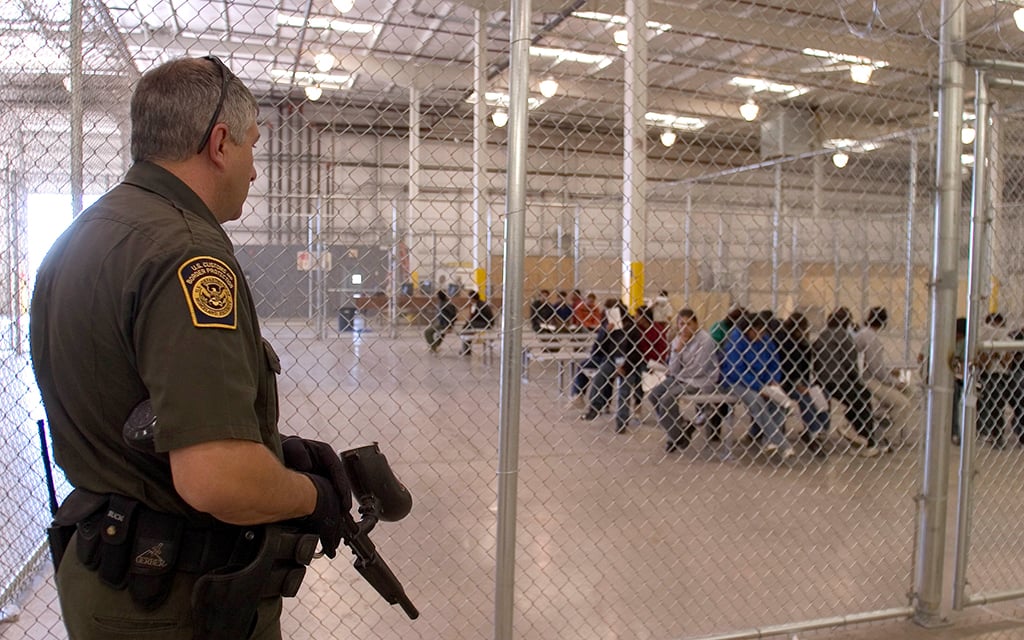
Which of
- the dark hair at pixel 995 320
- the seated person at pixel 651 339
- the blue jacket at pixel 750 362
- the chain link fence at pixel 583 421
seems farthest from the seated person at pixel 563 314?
the dark hair at pixel 995 320

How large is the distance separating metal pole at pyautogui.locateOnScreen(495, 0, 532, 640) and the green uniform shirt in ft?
3.14

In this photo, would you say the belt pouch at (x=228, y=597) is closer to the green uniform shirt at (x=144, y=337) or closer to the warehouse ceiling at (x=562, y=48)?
the green uniform shirt at (x=144, y=337)

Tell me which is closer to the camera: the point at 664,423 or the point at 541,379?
the point at 664,423

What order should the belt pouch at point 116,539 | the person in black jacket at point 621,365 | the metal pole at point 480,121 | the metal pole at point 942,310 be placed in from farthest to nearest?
the person in black jacket at point 621,365, the metal pole at point 480,121, the metal pole at point 942,310, the belt pouch at point 116,539

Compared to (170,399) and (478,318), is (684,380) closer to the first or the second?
(478,318)

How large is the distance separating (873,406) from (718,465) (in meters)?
1.66

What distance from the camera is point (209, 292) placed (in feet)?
3.71

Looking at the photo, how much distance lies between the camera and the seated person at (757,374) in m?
5.58

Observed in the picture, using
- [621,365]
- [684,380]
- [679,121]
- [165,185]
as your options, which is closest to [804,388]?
[684,380]

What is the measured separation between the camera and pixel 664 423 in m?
5.98

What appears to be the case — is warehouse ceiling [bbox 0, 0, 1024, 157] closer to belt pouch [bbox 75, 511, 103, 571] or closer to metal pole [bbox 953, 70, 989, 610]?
metal pole [bbox 953, 70, 989, 610]

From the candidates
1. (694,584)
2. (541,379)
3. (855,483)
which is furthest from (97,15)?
(541,379)

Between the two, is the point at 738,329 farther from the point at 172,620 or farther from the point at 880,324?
the point at 172,620

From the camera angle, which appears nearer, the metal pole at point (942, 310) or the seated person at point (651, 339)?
the metal pole at point (942, 310)
